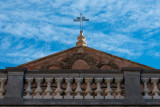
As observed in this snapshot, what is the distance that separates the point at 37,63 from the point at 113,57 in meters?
3.47

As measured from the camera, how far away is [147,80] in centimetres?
1423

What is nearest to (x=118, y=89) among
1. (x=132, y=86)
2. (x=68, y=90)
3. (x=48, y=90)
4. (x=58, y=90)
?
(x=132, y=86)

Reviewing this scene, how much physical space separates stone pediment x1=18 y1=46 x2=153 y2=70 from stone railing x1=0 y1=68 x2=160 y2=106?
8.30 meters

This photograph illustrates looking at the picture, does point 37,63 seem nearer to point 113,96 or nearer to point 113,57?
point 113,57

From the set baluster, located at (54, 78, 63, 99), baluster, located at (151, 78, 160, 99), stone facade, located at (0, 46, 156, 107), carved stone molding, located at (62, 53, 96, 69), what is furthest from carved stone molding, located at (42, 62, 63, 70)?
baluster, located at (151, 78, 160, 99)

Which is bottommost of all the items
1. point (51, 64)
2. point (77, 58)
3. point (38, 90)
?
point (38, 90)

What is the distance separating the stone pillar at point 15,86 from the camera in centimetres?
1366

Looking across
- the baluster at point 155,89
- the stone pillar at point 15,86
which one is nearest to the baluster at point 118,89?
the baluster at point 155,89

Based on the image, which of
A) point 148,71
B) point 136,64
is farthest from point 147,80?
point 136,64

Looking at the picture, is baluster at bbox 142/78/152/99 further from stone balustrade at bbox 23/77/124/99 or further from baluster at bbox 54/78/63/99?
baluster at bbox 54/78/63/99

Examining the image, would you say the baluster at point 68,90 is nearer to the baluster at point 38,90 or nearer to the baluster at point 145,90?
the baluster at point 38,90

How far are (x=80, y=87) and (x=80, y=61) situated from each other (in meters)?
9.10

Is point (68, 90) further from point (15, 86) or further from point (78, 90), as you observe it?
point (15, 86)

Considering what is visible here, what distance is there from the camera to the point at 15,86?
13984 millimetres
